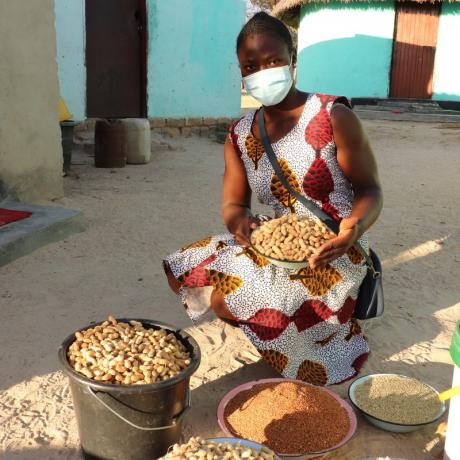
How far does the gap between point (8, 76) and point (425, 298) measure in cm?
361

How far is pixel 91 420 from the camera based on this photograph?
1950mm

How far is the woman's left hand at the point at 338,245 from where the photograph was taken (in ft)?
7.37

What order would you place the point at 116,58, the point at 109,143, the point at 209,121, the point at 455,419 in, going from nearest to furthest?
the point at 455,419, the point at 109,143, the point at 116,58, the point at 209,121

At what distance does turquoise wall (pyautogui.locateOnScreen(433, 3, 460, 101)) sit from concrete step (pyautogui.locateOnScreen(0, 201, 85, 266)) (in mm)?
12460

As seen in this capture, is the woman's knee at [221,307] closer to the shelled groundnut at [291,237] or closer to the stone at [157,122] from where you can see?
the shelled groundnut at [291,237]

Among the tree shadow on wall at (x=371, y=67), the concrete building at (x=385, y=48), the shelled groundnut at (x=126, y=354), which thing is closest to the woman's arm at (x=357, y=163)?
the shelled groundnut at (x=126, y=354)

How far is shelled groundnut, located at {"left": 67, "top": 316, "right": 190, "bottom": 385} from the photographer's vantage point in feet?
6.21

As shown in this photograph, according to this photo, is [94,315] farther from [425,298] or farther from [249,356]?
[425,298]

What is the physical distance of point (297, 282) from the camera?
2424 mm

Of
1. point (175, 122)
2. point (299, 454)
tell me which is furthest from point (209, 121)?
point (299, 454)

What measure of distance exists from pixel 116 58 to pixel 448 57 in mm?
9284

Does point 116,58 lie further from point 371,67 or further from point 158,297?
point 371,67

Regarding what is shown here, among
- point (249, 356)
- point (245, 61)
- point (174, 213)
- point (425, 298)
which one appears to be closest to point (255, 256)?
point (249, 356)

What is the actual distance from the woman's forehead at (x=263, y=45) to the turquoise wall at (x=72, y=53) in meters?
5.93
